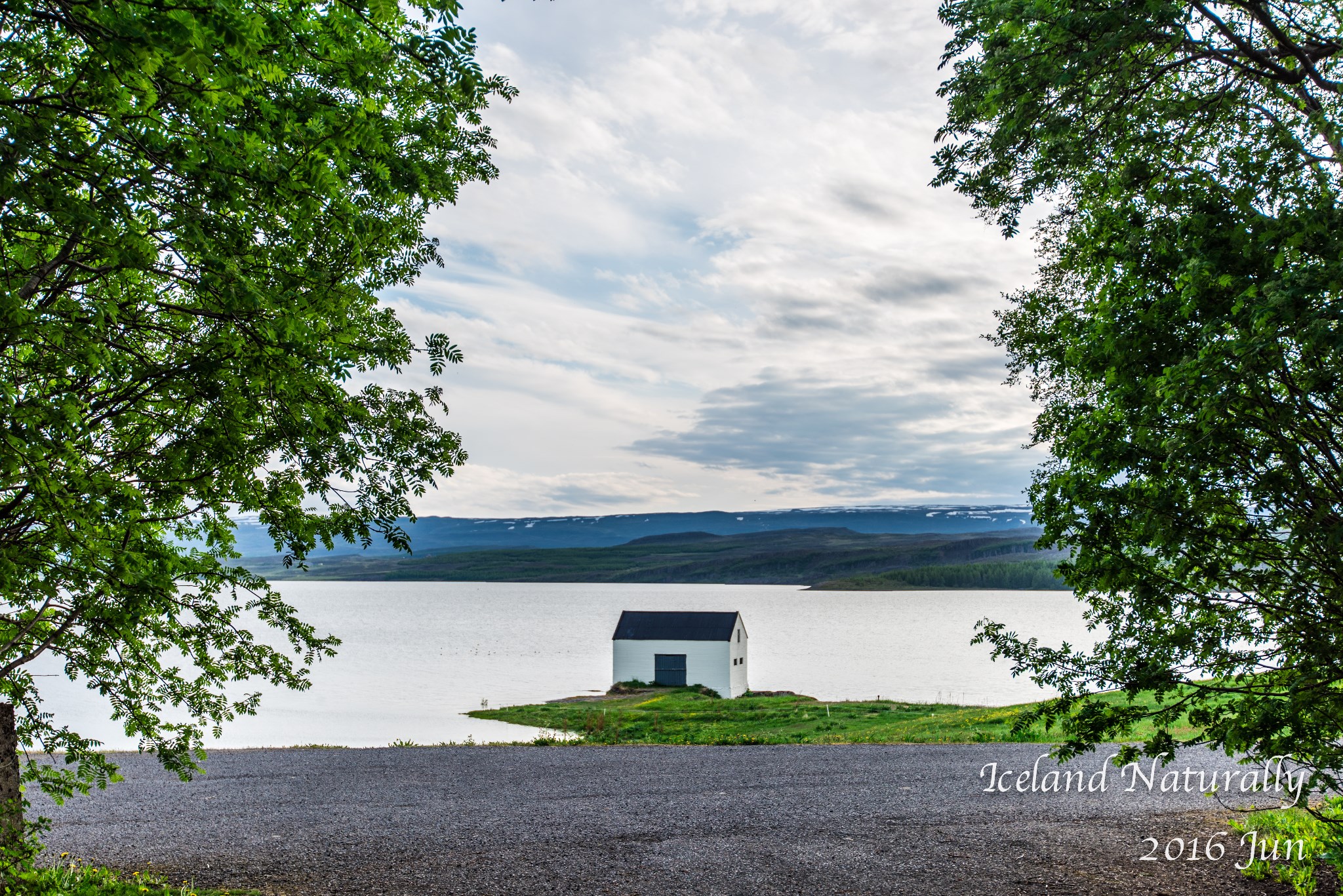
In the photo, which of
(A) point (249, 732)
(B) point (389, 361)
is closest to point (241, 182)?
(B) point (389, 361)

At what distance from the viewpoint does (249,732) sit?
32250 mm

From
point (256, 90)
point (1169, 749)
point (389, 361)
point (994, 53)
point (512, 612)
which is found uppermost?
point (994, 53)

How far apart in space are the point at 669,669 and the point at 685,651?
4.25 feet

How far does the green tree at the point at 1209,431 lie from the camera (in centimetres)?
558

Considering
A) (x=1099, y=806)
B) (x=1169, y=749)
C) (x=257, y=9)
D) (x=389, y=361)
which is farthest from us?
(x=1099, y=806)

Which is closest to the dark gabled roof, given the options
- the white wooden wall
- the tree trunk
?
the white wooden wall

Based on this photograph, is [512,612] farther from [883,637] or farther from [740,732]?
[740,732]

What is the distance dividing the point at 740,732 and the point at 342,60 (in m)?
23.9

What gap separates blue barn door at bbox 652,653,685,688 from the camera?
144 feet

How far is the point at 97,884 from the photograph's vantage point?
765 cm

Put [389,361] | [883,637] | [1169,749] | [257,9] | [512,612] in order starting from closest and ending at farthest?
[257,9] → [1169,749] → [389,361] → [883,637] → [512,612]

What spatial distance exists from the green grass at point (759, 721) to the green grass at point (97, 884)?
466 inches

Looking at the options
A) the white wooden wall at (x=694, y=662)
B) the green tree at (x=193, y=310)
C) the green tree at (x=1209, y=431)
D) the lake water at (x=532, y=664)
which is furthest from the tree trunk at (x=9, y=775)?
the white wooden wall at (x=694, y=662)

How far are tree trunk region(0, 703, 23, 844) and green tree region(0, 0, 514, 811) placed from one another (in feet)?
0.67
